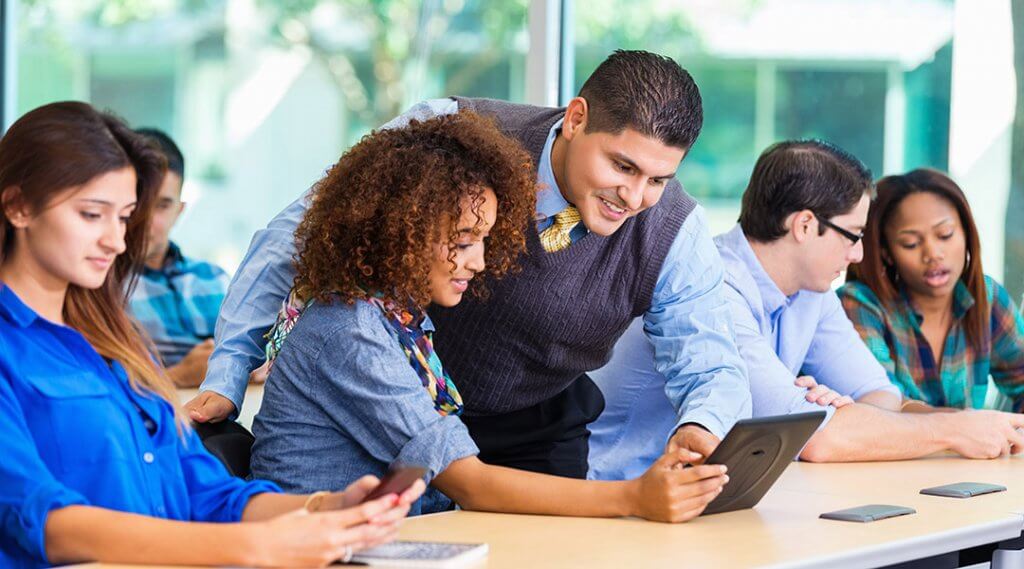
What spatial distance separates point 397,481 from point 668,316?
3.32 feet

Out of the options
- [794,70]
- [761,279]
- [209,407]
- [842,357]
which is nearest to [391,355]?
[209,407]

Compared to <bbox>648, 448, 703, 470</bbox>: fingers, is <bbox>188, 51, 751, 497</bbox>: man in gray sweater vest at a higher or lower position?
higher

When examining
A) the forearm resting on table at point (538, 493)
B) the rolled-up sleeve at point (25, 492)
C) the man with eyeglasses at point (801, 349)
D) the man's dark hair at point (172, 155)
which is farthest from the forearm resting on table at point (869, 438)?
the man's dark hair at point (172, 155)

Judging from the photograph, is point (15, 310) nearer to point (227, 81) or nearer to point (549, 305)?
point (549, 305)

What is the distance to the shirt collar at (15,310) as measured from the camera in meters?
1.74

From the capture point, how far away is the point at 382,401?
78.5 inches

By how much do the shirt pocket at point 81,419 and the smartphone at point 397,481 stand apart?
0.37 m

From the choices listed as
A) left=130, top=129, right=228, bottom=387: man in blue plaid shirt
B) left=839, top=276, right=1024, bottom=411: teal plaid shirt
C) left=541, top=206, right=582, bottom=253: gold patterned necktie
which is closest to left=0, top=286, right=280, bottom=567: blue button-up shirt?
left=541, top=206, right=582, bottom=253: gold patterned necktie

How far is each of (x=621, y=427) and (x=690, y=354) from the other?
0.49 meters

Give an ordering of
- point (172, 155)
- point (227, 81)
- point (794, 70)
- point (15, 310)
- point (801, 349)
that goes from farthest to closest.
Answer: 1. point (227, 81)
2. point (794, 70)
3. point (172, 155)
4. point (801, 349)
5. point (15, 310)

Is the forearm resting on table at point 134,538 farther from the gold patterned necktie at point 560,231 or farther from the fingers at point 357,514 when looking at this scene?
the gold patterned necktie at point 560,231

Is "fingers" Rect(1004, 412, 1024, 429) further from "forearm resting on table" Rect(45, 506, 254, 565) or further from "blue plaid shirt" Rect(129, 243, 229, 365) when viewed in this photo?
"blue plaid shirt" Rect(129, 243, 229, 365)

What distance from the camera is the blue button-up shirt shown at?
5.35ft

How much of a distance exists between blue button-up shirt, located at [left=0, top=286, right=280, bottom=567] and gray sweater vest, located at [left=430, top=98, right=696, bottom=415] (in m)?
0.73
